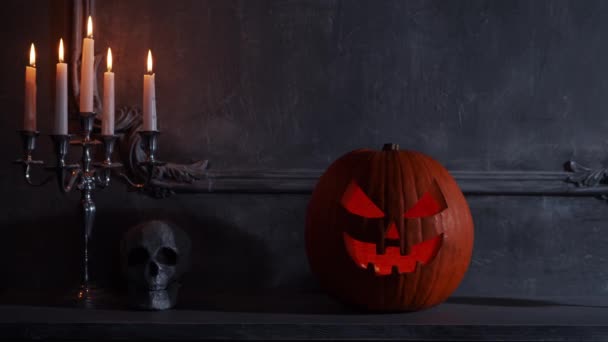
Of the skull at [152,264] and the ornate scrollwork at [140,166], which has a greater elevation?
→ the ornate scrollwork at [140,166]

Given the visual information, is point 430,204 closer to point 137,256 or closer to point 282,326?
point 282,326

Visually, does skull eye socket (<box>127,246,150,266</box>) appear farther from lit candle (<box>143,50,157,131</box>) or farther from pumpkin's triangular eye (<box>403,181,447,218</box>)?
pumpkin's triangular eye (<box>403,181,447,218</box>)

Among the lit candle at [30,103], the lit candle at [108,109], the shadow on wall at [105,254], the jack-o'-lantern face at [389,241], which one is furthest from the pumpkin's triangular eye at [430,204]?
the lit candle at [30,103]

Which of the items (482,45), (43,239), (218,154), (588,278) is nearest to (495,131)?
(482,45)

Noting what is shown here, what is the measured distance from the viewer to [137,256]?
1.27 metres

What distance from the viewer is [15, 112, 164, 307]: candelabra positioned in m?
1.24

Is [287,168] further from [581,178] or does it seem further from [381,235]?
[581,178]

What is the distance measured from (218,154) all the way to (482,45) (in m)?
0.74

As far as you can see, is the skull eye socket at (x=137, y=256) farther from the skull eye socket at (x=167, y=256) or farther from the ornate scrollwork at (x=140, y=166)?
the ornate scrollwork at (x=140, y=166)

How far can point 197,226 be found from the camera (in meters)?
1.52

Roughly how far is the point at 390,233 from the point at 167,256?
478mm

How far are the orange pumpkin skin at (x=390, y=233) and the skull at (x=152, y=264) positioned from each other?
306mm

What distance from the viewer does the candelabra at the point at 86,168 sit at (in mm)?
1242

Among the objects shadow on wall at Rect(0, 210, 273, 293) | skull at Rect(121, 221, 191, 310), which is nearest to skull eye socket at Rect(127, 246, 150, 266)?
skull at Rect(121, 221, 191, 310)
